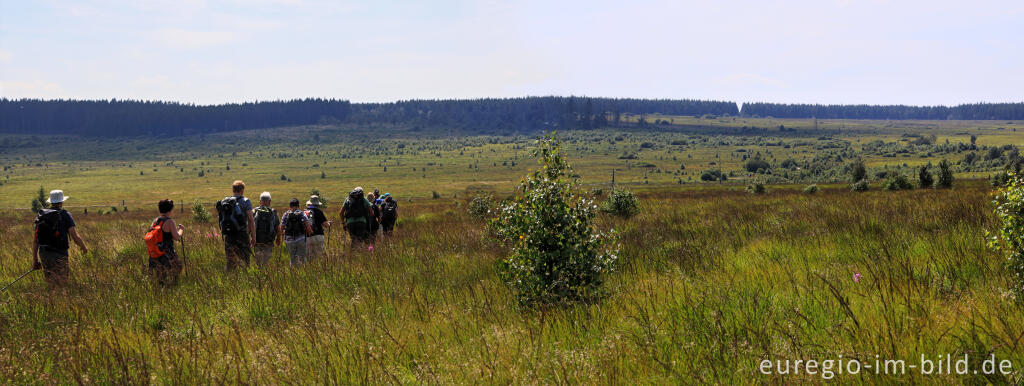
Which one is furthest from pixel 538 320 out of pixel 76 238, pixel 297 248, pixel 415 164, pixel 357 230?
pixel 415 164

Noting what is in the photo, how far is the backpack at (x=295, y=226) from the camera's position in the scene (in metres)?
9.12

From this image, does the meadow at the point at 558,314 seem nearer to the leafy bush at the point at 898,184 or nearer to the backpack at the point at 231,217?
the backpack at the point at 231,217

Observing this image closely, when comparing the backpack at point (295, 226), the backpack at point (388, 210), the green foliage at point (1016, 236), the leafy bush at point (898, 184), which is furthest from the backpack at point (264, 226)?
the leafy bush at point (898, 184)

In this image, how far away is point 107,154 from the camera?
18025cm

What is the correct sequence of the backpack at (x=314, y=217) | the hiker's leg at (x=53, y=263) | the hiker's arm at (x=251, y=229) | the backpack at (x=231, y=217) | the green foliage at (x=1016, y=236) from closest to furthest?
the green foliage at (x=1016, y=236) < the hiker's leg at (x=53, y=263) < the backpack at (x=231, y=217) < the hiker's arm at (x=251, y=229) < the backpack at (x=314, y=217)

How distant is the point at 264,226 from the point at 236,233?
1.75 feet

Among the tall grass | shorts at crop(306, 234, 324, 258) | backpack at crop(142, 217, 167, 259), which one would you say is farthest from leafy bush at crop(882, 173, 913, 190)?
backpack at crop(142, 217, 167, 259)

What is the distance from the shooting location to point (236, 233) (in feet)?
28.3

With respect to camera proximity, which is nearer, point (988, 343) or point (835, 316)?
point (988, 343)

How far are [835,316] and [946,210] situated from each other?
7023 millimetres

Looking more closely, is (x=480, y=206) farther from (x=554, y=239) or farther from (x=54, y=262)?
(x=554, y=239)

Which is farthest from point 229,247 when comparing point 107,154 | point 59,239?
point 107,154

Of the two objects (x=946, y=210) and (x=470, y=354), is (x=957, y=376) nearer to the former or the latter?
(x=470, y=354)

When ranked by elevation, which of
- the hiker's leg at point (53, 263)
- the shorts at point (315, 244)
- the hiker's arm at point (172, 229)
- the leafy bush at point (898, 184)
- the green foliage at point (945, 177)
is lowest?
the leafy bush at point (898, 184)
